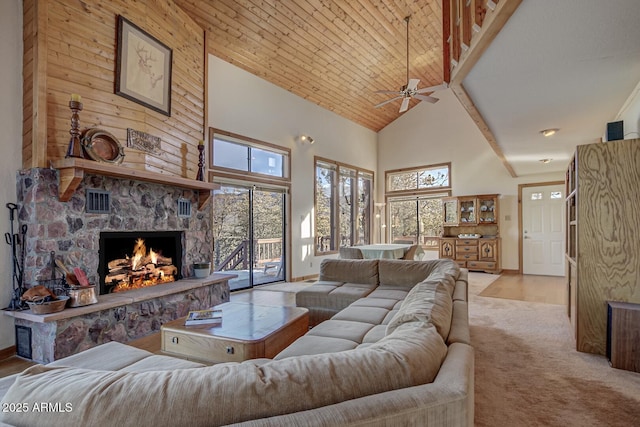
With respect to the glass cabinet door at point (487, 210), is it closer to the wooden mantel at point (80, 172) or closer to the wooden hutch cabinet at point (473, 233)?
the wooden hutch cabinet at point (473, 233)

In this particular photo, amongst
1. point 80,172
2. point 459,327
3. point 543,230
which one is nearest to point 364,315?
point 459,327

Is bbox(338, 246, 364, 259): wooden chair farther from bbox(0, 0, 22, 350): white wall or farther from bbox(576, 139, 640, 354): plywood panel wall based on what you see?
bbox(0, 0, 22, 350): white wall

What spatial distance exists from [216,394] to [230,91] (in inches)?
212

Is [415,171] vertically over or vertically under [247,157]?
over

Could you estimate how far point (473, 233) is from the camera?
7.79 metres

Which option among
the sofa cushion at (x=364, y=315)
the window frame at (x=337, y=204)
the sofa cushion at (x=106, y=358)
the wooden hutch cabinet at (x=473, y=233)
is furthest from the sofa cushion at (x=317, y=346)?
the wooden hutch cabinet at (x=473, y=233)

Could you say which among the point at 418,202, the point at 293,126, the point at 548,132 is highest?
the point at 293,126

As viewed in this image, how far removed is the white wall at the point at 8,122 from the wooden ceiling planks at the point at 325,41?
6.34 feet

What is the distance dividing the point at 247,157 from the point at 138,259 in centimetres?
260

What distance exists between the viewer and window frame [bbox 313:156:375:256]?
7129 mm

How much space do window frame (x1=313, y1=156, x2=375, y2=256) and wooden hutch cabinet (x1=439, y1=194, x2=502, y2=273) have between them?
6.67 feet

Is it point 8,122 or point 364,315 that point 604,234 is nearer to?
point 364,315

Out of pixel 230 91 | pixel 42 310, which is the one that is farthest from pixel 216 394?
pixel 230 91

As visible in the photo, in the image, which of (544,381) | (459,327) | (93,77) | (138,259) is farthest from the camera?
(138,259)
